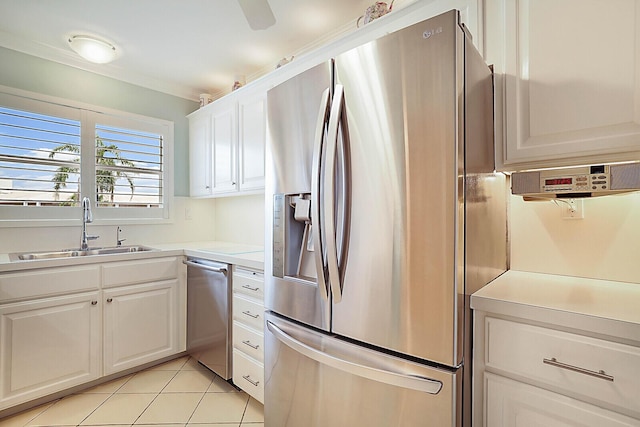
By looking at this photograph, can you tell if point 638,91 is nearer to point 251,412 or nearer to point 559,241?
point 559,241

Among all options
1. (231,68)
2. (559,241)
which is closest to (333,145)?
(559,241)

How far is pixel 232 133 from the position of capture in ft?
8.80

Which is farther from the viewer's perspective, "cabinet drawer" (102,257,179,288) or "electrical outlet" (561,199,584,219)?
"cabinet drawer" (102,257,179,288)

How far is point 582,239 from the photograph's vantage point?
1.39 meters

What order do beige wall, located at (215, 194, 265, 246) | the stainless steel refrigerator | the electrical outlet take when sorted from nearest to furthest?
the stainless steel refrigerator
the electrical outlet
beige wall, located at (215, 194, 265, 246)

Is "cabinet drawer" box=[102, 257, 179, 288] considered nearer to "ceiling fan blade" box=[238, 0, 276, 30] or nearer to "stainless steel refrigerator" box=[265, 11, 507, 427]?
"stainless steel refrigerator" box=[265, 11, 507, 427]

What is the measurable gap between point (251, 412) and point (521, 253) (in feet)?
5.59

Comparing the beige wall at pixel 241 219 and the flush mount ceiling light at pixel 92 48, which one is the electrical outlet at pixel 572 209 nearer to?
the beige wall at pixel 241 219

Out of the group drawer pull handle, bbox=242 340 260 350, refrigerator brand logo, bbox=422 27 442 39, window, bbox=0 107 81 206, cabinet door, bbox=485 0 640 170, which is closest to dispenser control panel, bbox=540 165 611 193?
cabinet door, bbox=485 0 640 170

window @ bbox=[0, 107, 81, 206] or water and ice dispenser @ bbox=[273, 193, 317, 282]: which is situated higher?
window @ bbox=[0, 107, 81, 206]

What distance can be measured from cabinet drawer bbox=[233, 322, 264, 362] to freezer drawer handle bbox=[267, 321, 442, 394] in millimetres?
600

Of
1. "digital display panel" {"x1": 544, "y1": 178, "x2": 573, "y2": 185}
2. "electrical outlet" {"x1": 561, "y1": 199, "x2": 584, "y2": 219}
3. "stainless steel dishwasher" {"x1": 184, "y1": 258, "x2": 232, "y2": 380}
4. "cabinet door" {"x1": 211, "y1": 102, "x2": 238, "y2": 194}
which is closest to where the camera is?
"digital display panel" {"x1": 544, "y1": 178, "x2": 573, "y2": 185}

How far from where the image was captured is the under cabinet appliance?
1.00 meters

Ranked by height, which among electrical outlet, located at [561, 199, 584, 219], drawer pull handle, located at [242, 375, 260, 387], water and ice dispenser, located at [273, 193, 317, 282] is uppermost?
electrical outlet, located at [561, 199, 584, 219]
